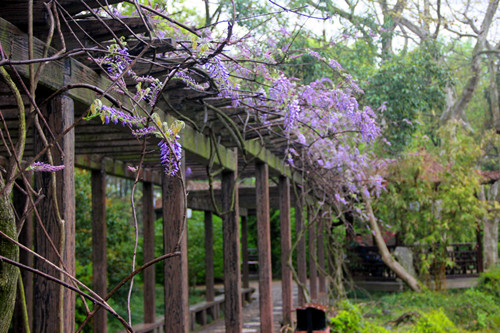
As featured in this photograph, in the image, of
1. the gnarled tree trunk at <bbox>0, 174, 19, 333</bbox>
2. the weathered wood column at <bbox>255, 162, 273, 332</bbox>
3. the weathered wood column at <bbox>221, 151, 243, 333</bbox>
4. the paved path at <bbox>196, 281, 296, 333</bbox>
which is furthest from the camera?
the paved path at <bbox>196, 281, 296, 333</bbox>

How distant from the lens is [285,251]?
8.33 metres

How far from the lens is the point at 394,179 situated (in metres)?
13.6

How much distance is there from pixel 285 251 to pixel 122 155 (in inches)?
112

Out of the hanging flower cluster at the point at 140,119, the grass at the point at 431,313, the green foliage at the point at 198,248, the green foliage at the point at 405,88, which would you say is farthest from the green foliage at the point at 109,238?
the hanging flower cluster at the point at 140,119

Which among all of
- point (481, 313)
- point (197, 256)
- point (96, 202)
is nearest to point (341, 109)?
point (96, 202)

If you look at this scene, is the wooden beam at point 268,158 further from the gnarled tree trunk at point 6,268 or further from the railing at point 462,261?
the railing at point 462,261

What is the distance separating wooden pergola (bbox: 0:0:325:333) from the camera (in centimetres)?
264

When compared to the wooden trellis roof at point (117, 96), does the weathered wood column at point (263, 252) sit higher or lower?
lower

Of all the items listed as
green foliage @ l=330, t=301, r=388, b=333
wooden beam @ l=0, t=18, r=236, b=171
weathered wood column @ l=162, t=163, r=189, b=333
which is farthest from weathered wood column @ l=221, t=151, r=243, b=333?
wooden beam @ l=0, t=18, r=236, b=171

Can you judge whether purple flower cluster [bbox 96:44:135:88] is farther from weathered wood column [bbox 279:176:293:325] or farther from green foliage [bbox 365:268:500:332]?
green foliage [bbox 365:268:500:332]

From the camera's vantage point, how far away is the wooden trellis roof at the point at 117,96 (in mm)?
2557

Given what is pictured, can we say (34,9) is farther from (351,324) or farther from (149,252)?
(149,252)

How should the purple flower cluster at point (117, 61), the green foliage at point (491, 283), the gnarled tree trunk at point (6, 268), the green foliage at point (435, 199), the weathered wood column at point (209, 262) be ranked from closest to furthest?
the gnarled tree trunk at point (6, 268) < the purple flower cluster at point (117, 61) < the weathered wood column at point (209, 262) < the green foliage at point (491, 283) < the green foliage at point (435, 199)

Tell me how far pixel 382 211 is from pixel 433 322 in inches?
255
